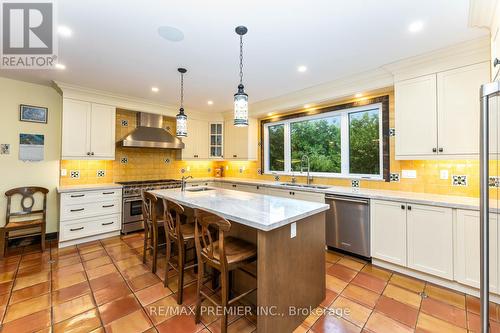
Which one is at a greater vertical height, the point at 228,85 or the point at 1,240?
the point at 228,85

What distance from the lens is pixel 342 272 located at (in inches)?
106

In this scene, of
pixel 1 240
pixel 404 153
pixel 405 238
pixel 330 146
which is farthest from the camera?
pixel 330 146

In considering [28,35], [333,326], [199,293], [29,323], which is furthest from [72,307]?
[28,35]

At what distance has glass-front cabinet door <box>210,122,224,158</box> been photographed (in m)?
5.55

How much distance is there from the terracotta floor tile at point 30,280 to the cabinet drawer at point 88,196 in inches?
45.2

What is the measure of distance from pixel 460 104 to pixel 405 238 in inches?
61.9

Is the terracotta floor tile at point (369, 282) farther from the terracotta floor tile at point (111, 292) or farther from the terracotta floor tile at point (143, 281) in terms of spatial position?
the terracotta floor tile at point (111, 292)

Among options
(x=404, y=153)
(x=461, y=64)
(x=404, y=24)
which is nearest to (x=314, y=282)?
(x=404, y=153)

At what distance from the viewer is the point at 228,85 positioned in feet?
11.7

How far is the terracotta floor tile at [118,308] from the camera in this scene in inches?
75.1

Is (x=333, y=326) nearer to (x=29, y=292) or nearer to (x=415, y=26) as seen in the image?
(x=415, y=26)

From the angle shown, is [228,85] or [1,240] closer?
[1,240]

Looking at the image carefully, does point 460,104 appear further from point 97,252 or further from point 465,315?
point 97,252

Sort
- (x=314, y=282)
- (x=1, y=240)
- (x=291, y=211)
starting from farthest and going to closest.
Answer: (x=1, y=240) → (x=314, y=282) → (x=291, y=211)
